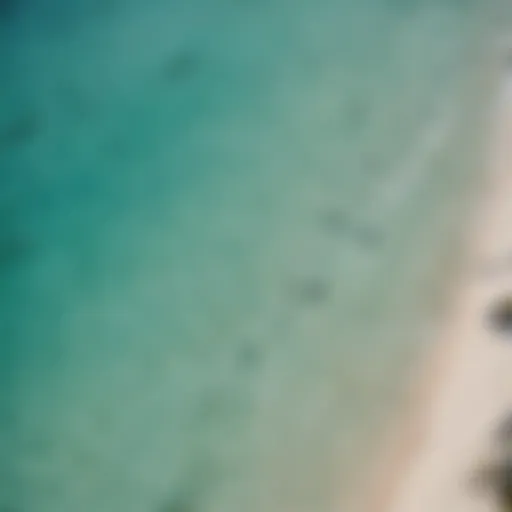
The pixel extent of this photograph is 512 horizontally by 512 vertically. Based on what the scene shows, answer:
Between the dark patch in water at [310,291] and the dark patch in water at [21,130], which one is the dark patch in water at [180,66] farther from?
the dark patch in water at [310,291]

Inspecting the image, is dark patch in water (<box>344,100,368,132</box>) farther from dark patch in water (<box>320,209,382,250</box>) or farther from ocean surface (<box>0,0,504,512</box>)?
dark patch in water (<box>320,209,382,250</box>)

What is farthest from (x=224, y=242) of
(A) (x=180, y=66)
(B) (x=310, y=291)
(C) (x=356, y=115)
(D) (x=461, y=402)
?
(A) (x=180, y=66)

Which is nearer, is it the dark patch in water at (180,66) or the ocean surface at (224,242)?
the ocean surface at (224,242)

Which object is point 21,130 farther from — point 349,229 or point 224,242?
point 349,229

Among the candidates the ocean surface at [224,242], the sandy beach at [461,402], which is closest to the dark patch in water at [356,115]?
the ocean surface at [224,242]

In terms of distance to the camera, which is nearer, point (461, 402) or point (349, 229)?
point (461, 402)
